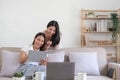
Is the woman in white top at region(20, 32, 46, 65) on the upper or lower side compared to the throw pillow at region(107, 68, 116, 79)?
upper

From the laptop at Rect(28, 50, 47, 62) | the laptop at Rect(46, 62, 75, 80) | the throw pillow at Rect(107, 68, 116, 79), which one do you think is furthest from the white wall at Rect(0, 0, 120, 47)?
the laptop at Rect(46, 62, 75, 80)

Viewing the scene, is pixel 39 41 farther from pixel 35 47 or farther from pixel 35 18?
pixel 35 18

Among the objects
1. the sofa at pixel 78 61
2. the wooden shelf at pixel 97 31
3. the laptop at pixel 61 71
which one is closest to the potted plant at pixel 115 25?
the wooden shelf at pixel 97 31

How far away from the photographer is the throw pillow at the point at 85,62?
307 cm

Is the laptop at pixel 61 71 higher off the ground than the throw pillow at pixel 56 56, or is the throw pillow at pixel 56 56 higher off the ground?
the throw pillow at pixel 56 56

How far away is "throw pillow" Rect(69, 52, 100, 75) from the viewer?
3.07 metres

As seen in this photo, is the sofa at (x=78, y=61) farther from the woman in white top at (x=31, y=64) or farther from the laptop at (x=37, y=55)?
the laptop at (x=37, y=55)

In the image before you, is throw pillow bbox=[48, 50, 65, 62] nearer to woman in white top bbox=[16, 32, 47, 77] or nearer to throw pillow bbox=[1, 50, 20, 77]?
woman in white top bbox=[16, 32, 47, 77]

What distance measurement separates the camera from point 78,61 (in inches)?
123

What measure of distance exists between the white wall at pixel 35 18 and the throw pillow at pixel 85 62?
1.21m

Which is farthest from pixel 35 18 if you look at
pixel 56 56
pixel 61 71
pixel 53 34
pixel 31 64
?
pixel 61 71

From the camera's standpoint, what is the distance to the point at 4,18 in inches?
169

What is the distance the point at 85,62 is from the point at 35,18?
1758 millimetres

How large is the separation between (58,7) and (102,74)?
Answer: 182 centimetres
